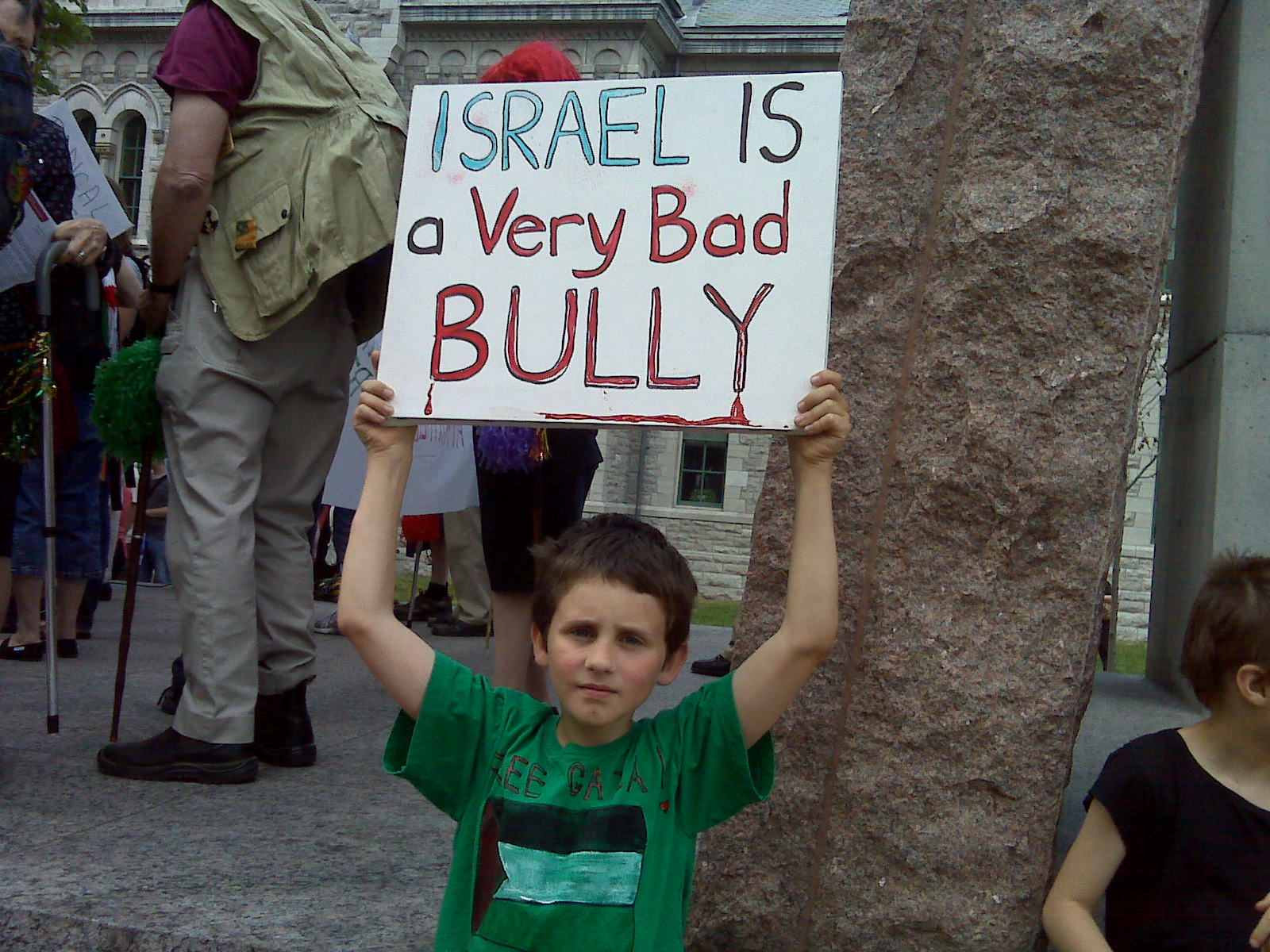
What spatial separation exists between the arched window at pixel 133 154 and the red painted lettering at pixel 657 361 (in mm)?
23061

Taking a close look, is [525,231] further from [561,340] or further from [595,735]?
[595,735]

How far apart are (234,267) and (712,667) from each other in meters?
3.05

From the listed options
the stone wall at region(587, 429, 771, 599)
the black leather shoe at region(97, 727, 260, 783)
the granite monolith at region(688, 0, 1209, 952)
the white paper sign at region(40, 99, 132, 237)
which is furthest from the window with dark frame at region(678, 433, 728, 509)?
the granite monolith at region(688, 0, 1209, 952)

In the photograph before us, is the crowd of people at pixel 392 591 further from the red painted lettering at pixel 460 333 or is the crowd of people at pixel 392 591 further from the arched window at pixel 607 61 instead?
the arched window at pixel 607 61

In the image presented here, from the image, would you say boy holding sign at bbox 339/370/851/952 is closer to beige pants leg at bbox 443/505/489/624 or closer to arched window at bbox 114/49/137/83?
beige pants leg at bbox 443/505/489/624

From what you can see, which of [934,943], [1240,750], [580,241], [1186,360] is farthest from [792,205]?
[1186,360]

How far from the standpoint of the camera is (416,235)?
74.9 inches

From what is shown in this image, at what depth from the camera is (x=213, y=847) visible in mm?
2439

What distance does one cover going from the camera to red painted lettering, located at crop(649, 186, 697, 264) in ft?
6.02

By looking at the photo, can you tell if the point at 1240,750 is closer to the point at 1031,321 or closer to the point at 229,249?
the point at 1031,321

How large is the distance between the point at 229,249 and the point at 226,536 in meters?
0.68

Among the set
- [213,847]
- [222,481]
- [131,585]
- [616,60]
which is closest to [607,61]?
[616,60]

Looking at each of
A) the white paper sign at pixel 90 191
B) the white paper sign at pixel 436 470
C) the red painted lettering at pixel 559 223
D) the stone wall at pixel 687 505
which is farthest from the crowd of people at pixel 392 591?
the stone wall at pixel 687 505

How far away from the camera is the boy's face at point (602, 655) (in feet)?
5.29
